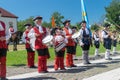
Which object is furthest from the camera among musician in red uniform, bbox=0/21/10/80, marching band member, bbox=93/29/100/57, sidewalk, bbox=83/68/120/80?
marching band member, bbox=93/29/100/57

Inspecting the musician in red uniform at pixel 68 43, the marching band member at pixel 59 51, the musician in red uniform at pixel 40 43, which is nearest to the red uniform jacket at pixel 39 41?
the musician in red uniform at pixel 40 43

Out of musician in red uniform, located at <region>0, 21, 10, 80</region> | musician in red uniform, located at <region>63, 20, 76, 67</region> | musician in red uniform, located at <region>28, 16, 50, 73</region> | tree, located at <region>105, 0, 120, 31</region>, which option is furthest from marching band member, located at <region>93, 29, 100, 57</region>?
tree, located at <region>105, 0, 120, 31</region>

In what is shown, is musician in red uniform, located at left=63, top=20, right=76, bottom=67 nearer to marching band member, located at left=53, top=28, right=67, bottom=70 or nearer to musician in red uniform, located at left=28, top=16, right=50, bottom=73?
marching band member, located at left=53, top=28, right=67, bottom=70

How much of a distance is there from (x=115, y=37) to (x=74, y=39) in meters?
8.06

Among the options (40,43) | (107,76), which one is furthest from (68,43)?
(107,76)

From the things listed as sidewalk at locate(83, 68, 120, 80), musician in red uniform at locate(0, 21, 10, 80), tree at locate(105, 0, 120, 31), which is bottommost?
sidewalk at locate(83, 68, 120, 80)

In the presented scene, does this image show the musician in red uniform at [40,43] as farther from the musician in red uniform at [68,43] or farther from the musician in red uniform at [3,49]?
the musician in red uniform at [68,43]

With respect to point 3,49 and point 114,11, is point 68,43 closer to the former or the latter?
point 3,49

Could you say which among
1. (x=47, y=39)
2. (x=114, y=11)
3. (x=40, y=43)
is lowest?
(x=40, y=43)

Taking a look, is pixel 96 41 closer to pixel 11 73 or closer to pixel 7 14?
pixel 11 73

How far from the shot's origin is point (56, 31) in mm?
14273

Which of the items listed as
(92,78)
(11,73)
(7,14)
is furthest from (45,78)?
(7,14)

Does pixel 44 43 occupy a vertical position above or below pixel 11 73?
above

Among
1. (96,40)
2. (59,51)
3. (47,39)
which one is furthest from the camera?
(96,40)
